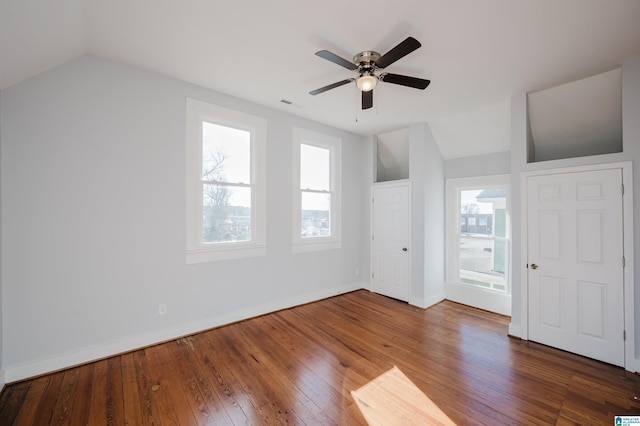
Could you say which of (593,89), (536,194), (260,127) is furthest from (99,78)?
(593,89)

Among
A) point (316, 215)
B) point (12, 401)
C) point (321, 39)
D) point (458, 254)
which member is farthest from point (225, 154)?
point (458, 254)

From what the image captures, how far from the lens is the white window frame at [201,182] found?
3.02m

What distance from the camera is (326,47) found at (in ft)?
7.55

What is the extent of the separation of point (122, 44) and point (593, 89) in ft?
15.8

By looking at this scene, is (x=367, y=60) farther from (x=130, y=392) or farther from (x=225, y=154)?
(x=130, y=392)

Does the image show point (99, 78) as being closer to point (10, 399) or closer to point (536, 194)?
point (10, 399)

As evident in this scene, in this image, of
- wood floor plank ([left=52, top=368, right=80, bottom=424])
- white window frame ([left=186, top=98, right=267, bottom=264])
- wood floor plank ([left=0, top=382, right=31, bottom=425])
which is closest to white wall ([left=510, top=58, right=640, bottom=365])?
white window frame ([left=186, top=98, right=267, bottom=264])

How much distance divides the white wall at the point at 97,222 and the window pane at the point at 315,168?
120cm

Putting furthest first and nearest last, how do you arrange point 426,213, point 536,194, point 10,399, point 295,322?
point 426,213
point 295,322
point 536,194
point 10,399

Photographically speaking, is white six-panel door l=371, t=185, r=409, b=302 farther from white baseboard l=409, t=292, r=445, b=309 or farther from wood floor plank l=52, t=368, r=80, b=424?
wood floor plank l=52, t=368, r=80, b=424

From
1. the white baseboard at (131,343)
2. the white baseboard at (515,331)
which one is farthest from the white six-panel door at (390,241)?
the white baseboard at (131,343)

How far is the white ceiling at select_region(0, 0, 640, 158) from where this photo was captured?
1.84 metres

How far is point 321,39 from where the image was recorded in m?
2.20

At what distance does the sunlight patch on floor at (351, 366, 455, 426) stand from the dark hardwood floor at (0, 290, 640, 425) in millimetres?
70
